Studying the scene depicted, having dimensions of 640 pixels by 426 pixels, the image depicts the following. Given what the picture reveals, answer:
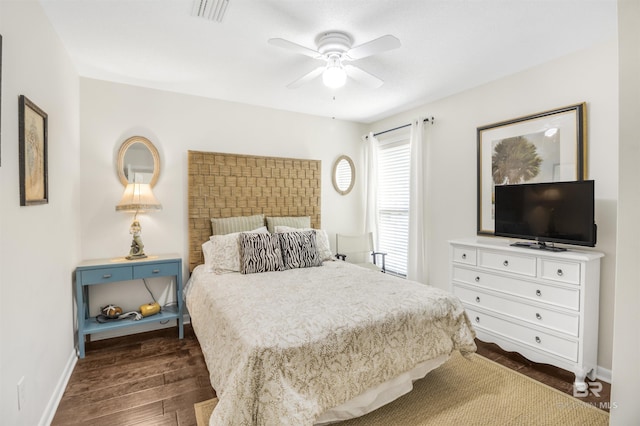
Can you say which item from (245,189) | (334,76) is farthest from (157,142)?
(334,76)

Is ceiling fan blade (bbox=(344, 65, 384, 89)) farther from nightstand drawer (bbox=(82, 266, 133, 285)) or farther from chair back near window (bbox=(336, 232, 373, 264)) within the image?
nightstand drawer (bbox=(82, 266, 133, 285))

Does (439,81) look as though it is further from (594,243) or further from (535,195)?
(594,243)

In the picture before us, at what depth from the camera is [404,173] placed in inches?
168

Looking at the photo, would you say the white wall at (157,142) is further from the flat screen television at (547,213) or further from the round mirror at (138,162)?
the flat screen television at (547,213)

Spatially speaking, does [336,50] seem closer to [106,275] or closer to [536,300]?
[536,300]

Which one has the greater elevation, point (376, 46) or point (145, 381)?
point (376, 46)

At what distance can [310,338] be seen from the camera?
1688mm

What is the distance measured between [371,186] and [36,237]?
3812 millimetres

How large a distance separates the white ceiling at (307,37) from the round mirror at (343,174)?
1449 mm

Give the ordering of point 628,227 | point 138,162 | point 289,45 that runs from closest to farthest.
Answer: point 628,227, point 289,45, point 138,162

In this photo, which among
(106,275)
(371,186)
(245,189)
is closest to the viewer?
(106,275)

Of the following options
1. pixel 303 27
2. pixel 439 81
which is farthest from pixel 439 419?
pixel 439 81

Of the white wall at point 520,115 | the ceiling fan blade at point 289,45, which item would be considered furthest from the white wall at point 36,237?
the white wall at point 520,115

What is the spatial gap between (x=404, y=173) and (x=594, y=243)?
7.51 ft
